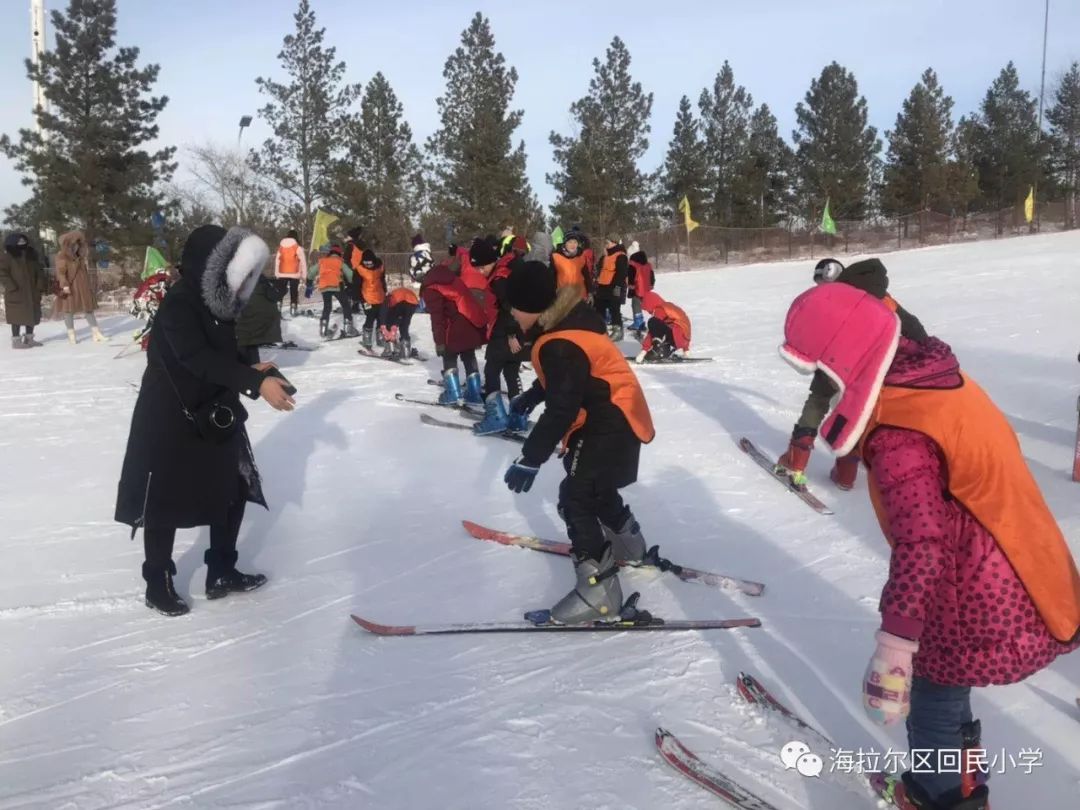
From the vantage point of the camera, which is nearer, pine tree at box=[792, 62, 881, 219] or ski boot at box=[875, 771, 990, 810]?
ski boot at box=[875, 771, 990, 810]

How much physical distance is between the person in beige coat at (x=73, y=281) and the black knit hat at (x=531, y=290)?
11600 mm

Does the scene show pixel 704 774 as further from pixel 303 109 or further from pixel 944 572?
pixel 303 109

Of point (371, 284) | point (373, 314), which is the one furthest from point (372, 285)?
point (373, 314)

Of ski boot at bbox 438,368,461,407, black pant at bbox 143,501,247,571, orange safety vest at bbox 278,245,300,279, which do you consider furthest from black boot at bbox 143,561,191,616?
orange safety vest at bbox 278,245,300,279

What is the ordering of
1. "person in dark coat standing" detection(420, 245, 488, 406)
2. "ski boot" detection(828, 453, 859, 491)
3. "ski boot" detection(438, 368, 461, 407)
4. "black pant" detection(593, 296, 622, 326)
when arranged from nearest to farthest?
1. "ski boot" detection(828, 453, 859, 491)
2. "person in dark coat standing" detection(420, 245, 488, 406)
3. "ski boot" detection(438, 368, 461, 407)
4. "black pant" detection(593, 296, 622, 326)

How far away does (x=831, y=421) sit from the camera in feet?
6.86

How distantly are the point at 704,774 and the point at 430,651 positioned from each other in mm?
1365

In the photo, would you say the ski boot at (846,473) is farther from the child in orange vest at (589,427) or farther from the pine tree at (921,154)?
the pine tree at (921,154)

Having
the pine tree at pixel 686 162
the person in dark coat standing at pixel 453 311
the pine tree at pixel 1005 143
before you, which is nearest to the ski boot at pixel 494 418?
the person in dark coat standing at pixel 453 311

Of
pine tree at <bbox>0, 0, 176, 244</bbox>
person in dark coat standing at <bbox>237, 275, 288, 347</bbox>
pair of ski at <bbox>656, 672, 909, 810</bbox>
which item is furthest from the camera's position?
pine tree at <bbox>0, 0, 176, 244</bbox>

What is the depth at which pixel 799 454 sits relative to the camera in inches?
234

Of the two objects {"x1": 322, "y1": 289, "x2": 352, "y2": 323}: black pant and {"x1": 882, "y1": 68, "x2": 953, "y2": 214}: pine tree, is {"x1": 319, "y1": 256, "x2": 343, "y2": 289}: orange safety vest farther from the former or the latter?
{"x1": 882, "y1": 68, "x2": 953, "y2": 214}: pine tree

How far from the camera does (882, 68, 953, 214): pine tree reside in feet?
148

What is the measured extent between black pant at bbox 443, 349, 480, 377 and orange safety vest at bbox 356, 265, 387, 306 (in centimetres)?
413
